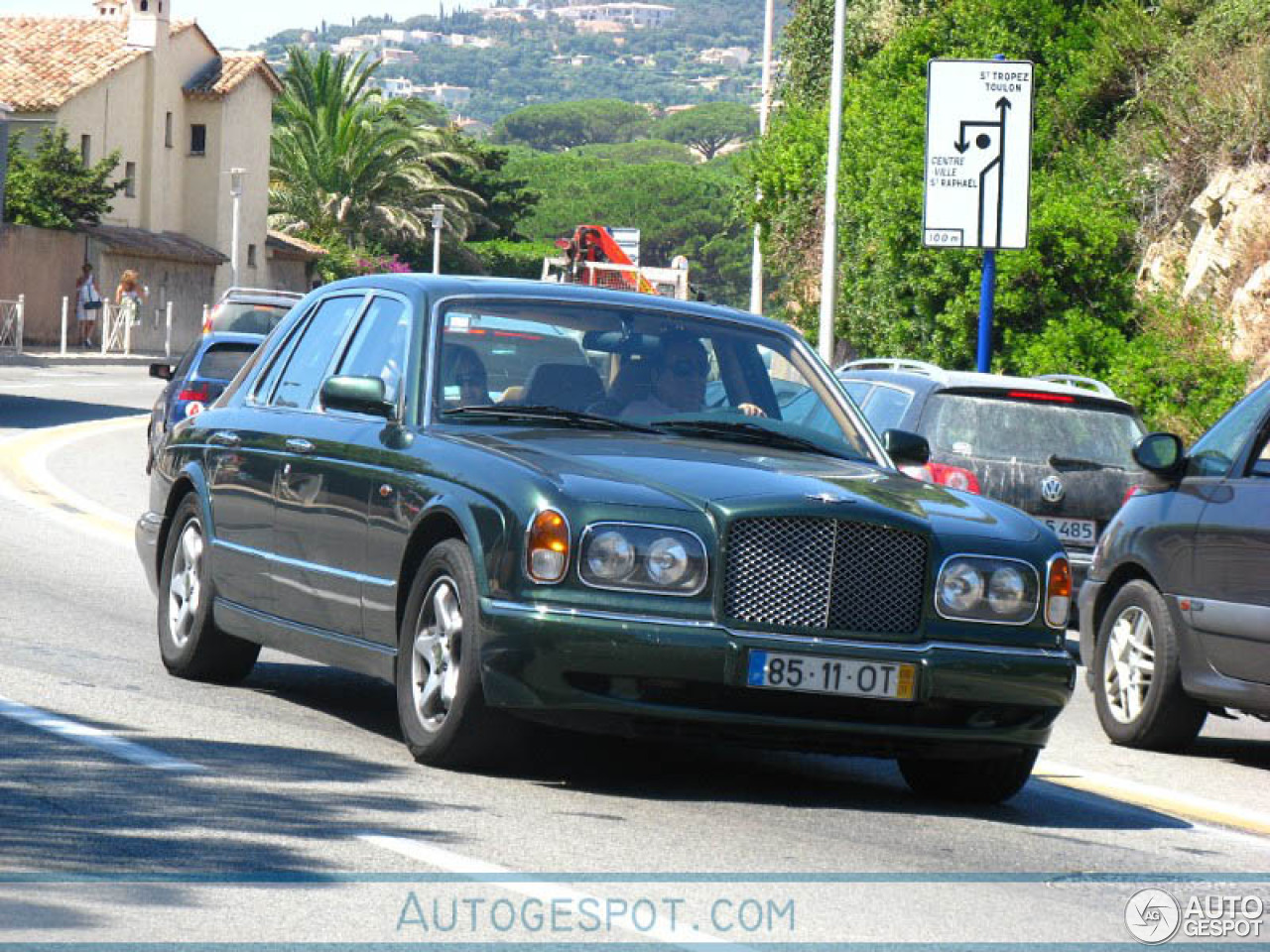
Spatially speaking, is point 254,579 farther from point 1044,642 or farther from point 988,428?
point 988,428

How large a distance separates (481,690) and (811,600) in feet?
3.53

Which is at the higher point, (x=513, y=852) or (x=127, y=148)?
(x=127, y=148)

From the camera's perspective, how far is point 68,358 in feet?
178

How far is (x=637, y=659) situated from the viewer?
24.7ft

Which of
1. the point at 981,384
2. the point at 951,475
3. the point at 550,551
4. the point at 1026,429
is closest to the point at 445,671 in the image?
the point at 550,551

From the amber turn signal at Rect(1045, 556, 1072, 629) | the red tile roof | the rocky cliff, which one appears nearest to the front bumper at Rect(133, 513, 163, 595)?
the amber turn signal at Rect(1045, 556, 1072, 629)

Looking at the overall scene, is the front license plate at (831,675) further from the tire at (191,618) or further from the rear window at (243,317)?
the rear window at (243,317)

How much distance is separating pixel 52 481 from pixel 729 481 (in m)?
15.8

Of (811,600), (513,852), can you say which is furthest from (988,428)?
(513,852)

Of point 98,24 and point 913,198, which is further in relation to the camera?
point 98,24

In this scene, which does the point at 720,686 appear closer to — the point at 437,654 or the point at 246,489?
the point at 437,654
